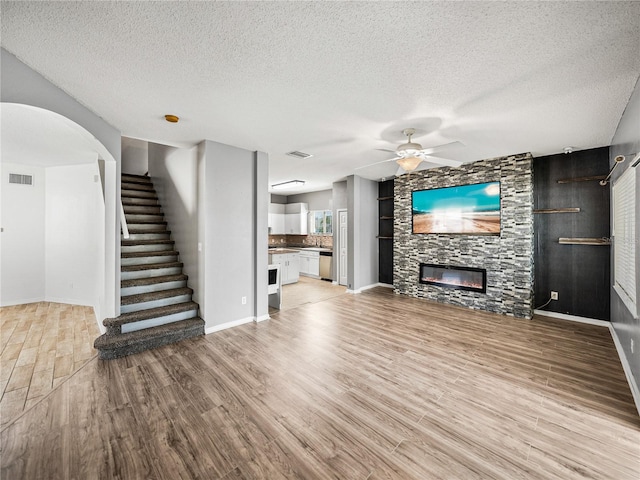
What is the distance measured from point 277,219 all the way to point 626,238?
26.7 feet

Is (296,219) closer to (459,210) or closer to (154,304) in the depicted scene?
(459,210)

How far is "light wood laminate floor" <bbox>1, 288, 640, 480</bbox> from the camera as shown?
175 cm

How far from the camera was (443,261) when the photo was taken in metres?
5.52

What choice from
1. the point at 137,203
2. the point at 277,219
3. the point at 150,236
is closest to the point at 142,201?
the point at 137,203

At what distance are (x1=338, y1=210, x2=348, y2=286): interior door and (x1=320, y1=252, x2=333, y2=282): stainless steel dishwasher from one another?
409mm

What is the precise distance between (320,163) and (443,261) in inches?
122

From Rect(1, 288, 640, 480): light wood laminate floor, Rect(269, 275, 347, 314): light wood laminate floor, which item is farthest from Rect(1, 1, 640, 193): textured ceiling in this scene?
Rect(269, 275, 347, 314): light wood laminate floor

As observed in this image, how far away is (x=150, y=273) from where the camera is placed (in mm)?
4430

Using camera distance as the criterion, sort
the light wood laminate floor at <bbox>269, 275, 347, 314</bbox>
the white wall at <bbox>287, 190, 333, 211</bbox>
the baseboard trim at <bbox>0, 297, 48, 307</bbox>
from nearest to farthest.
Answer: the baseboard trim at <bbox>0, 297, 48, 307</bbox>, the light wood laminate floor at <bbox>269, 275, 347, 314</bbox>, the white wall at <bbox>287, 190, 333, 211</bbox>

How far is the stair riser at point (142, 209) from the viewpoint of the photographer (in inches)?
203

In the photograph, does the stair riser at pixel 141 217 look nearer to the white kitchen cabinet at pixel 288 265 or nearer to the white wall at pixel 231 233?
the white wall at pixel 231 233

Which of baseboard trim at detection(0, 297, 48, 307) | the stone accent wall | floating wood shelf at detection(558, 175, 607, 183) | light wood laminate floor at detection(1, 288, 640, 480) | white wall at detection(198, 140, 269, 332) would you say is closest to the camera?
light wood laminate floor at detection(1, 288, 640, 480)

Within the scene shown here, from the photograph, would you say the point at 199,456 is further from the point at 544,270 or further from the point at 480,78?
the point at 544,270

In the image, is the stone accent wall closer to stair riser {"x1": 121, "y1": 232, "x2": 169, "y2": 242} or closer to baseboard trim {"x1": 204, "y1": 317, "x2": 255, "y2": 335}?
baseboard trim {"x1": 204, "y1": 317, "x2": 255, "y2": 335}
